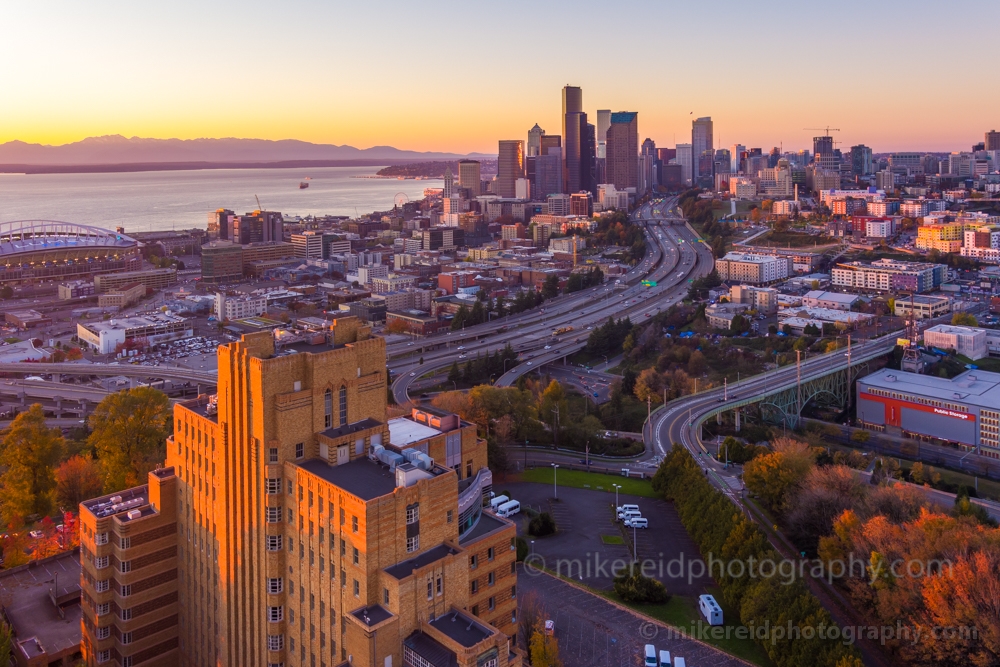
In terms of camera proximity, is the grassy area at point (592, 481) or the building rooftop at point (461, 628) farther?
the grassy area at point (592, 481)

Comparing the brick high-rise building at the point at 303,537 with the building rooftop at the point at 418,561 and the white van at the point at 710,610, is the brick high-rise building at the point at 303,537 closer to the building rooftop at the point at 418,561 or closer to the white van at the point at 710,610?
the building rooftop at the point at 418,561

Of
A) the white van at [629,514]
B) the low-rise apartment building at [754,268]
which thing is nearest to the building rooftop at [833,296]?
the low-rise apartment building at [754,268]

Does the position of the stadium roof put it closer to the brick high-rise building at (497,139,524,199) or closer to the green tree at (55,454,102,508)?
the green tree at (55,454,102,508)

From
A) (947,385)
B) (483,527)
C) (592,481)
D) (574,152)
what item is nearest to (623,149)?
(574,152)

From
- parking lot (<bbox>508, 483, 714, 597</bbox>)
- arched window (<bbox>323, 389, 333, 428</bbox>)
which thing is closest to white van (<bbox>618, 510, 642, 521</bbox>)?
parking lot (<bbox>508, 483, 714, 597</bbox>)

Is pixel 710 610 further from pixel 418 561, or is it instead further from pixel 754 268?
pixel 754 268
